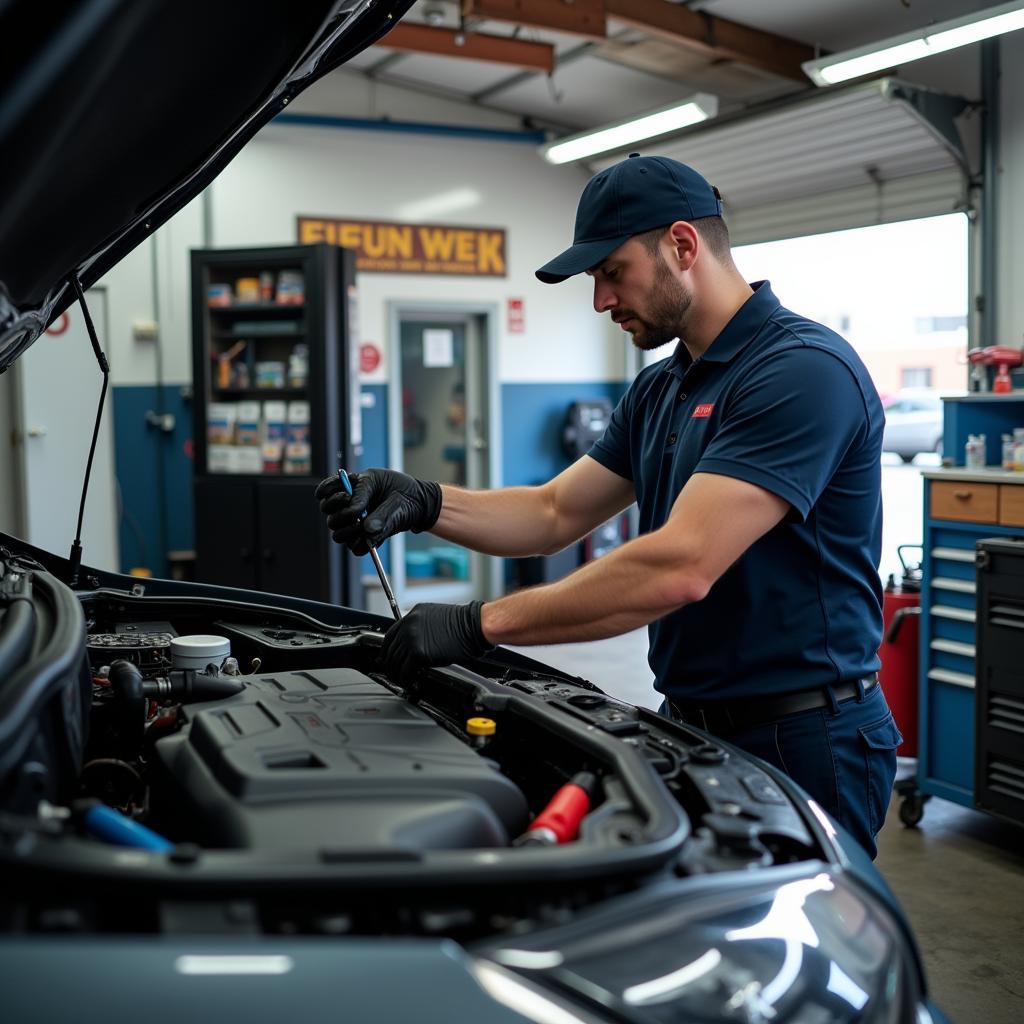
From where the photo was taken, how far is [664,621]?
1.76m

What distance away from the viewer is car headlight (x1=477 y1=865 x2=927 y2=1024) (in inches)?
32.5

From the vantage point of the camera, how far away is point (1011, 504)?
3281mm

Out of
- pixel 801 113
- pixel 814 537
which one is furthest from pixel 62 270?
pixel 801 113

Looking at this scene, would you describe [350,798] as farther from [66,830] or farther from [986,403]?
[986,403]

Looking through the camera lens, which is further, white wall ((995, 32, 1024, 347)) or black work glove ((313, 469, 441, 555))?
white wall ((995, 32, 1024, 347))

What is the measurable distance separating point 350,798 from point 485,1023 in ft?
1.11

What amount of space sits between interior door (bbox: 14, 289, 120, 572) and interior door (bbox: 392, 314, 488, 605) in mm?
A: 2015

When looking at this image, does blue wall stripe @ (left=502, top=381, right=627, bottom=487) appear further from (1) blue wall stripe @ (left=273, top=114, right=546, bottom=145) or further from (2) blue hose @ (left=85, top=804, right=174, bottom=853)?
(2) blue hose @ (left=85, top=804, right=174, bottom=853)

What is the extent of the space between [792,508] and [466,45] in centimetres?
481

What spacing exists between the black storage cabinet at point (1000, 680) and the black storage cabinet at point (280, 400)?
3625 mm

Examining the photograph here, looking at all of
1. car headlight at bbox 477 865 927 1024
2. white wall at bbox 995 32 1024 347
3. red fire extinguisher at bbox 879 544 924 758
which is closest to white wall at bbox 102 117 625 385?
white wall at bbox 995 32 1024 347

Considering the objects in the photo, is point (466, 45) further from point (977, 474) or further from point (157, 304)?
point (977, 474)

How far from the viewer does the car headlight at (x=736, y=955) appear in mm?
825

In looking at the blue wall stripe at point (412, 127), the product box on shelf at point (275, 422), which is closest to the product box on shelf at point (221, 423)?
the product box on shelf at point (275, 422)
